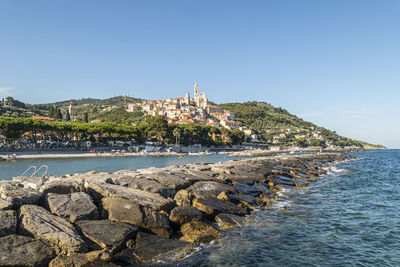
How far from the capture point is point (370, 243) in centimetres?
924

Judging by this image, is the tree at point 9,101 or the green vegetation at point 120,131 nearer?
the green vegetation at point 120,131

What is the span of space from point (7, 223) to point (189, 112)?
16474cm

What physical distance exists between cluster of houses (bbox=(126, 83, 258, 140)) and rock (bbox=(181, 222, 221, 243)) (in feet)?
457

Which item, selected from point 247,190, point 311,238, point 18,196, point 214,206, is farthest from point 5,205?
point 247,190

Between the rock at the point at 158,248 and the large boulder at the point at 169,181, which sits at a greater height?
the large boulder at the point at 169,181

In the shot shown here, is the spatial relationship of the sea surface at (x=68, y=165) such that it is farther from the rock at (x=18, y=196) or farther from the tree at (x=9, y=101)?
the tree at (x=9, y=101)

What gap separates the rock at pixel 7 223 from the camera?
21.3ft

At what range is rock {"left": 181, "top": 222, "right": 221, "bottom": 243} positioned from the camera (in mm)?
8602

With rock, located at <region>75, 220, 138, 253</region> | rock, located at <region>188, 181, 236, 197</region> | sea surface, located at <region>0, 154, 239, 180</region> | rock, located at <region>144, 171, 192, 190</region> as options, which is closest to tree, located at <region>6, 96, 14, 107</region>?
sea surface, located at <region>0, 154, 239, 180</region>

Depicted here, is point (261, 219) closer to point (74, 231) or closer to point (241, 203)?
point (241, 203)

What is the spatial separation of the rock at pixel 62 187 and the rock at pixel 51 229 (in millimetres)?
1598

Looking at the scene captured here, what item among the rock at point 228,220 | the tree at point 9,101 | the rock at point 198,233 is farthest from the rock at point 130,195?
the tree at point 9,101

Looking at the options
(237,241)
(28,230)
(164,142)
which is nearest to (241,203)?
(237,241)

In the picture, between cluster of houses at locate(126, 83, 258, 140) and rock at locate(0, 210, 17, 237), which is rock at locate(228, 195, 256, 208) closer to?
rock at locate(0, 210, 17, 237)
